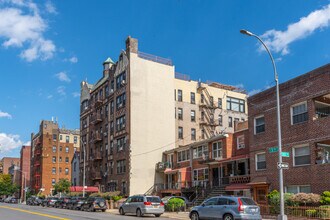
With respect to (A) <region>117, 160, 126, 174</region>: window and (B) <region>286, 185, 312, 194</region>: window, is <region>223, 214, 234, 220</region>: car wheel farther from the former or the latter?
(A) <region>117, 160, 126, 174</region>: window

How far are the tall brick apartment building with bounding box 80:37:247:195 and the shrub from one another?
2942cm

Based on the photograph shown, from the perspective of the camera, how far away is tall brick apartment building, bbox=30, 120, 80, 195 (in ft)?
329

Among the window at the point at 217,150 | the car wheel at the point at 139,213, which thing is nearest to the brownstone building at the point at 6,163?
the window at the point at 217,150

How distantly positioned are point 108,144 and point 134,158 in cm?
881

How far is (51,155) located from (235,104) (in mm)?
54115

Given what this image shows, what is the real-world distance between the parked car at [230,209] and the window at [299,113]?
8775 millimetres

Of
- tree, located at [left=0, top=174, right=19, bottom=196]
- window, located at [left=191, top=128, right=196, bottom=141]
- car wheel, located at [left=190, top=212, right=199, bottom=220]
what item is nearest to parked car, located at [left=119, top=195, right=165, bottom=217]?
car wheel, located at [left=190, top=212, right=199, bottom=220]

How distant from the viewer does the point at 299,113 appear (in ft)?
96.0

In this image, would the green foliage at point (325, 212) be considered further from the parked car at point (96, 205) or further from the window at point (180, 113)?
the window at point (180, 113)

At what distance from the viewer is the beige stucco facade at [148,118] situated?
176 ft

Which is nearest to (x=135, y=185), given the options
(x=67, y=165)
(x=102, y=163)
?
(x=102, y=163)

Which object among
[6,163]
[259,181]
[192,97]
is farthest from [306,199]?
[6,163]

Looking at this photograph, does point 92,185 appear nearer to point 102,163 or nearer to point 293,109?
point 102,163

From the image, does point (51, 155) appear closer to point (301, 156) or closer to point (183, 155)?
point (183, 155)
